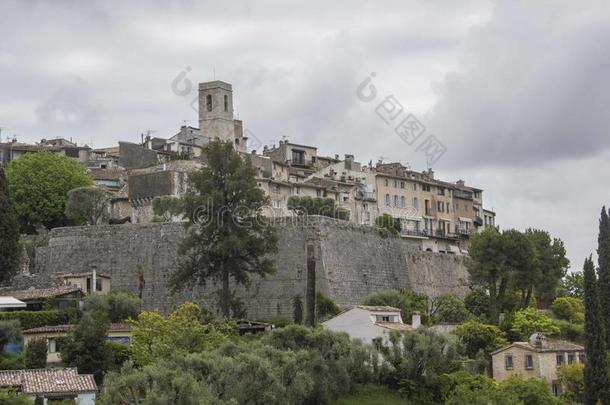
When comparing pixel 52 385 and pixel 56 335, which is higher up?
pixel 56 335

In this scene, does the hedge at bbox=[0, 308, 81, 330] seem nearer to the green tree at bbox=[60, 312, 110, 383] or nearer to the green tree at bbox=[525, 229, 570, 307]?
the green tree at bbox=[60, 312, 110, 383]

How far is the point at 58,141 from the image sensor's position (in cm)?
12494

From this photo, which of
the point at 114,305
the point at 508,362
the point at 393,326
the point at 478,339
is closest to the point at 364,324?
the point at 393,326

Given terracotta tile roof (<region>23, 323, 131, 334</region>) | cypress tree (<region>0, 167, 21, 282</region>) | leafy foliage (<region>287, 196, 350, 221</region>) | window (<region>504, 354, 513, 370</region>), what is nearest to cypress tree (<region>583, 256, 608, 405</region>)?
window (<region>504, 354, 513, 370</region>)

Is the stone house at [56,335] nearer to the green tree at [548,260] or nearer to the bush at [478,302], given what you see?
the bush at [478,302]

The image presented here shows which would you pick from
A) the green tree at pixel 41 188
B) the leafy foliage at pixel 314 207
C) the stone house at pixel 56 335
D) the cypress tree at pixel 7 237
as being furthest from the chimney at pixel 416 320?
the green tree at pixel 41 188

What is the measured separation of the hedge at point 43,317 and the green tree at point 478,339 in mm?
21179

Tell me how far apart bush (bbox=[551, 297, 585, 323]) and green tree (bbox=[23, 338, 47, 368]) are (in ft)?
131

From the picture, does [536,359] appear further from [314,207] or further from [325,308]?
[314,207]

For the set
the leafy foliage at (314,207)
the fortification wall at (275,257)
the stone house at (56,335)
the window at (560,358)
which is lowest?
the window at (560,358)

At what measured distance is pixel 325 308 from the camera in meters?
69.1

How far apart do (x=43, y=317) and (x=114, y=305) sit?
5158mm

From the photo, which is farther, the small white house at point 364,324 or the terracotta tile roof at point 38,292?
the terracotta tile roof at point 38,292

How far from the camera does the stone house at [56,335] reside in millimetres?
54688
